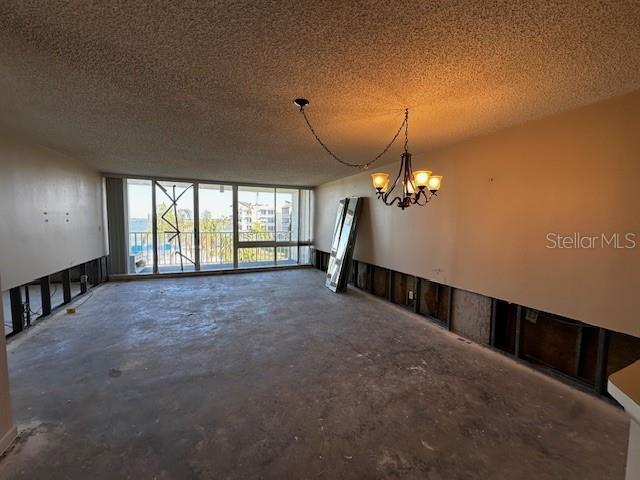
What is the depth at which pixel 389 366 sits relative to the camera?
2746 mm

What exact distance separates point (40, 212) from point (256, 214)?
4444mm

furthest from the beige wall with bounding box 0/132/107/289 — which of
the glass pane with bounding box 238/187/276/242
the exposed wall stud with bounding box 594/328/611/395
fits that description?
the exposed wall stud with bounding box 594/328/611/395

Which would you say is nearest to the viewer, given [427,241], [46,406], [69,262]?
[46,406]

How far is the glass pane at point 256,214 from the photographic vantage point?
741 centimetres

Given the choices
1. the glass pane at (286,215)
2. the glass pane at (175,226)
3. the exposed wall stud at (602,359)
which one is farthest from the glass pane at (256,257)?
the exposed wall stud at (602,359)

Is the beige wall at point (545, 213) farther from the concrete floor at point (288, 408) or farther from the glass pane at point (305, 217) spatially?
the glass pane at point (305, 217)

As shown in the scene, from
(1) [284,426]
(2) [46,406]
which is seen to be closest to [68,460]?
(2) [46,406]

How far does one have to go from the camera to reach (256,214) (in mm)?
7629

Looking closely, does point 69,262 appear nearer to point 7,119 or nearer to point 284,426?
point 7,119

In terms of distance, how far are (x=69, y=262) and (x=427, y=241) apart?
17.9 feet

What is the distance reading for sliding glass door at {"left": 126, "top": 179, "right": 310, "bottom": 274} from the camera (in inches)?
256

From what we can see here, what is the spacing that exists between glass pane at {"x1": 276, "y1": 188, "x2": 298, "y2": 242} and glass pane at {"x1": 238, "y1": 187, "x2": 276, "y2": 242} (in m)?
0.14

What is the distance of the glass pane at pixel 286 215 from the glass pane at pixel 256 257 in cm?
53

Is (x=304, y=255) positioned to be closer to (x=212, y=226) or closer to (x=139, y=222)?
(x=212, y=226)
